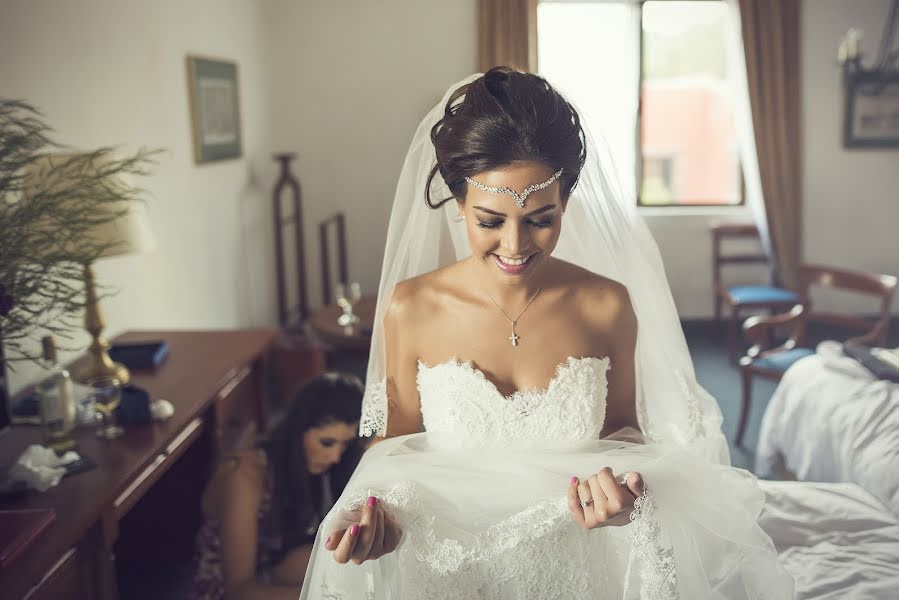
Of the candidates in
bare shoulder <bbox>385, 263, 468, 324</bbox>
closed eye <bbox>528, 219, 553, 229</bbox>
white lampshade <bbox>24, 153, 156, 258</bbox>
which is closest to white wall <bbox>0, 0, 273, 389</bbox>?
white lampshade <bbox>24, 153, 156, 258</bbox>

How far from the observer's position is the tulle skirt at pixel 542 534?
1.52m

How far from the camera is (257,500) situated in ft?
7.68

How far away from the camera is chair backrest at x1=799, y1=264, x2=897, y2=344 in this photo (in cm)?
437

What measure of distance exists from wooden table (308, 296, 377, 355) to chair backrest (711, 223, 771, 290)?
2885mm

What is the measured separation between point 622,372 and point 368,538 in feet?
2.35

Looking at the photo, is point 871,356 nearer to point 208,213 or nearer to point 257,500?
point 257,500

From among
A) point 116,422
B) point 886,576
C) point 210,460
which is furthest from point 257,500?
point 886,576

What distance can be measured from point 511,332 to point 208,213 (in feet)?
11.1

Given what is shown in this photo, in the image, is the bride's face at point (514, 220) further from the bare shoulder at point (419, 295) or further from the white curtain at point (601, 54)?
the white curtain at point (601, 54)

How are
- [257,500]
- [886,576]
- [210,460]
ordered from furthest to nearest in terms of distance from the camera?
1. [210,460]
2. [257,500]
3. [886,576]

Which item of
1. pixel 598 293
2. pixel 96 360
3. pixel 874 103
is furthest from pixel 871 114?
pixel 96 360

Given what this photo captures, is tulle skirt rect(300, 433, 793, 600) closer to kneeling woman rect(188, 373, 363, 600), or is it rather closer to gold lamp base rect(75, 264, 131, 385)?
kneeling woman rect(188, 373, 363, 600)

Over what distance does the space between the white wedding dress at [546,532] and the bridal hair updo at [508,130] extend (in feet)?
1.72

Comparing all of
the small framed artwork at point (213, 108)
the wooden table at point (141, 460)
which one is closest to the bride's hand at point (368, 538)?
the wooden table at point (141, 460)
